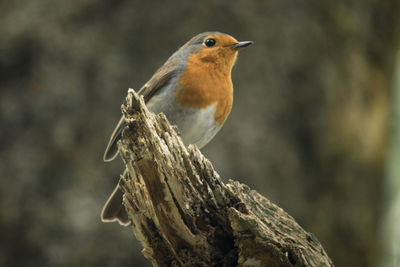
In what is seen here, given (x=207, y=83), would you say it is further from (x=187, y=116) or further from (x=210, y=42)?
(x=210, y=42)

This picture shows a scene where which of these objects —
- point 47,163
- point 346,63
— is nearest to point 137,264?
point 47,163

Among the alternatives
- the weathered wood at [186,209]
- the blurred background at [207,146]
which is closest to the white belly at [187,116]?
the blurred background at [207,146]

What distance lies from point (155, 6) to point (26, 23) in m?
1.19

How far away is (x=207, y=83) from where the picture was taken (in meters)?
3.89

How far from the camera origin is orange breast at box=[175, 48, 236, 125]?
382cm

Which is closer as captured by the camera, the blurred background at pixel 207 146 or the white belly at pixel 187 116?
the white belly at pixel 187 116

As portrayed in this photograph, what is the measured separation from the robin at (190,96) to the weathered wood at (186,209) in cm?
125

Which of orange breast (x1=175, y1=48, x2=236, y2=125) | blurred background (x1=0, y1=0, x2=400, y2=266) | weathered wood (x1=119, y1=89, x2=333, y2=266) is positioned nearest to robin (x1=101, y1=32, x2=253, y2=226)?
orange breast (x1=175, y1=48, x2=236, y2=125)

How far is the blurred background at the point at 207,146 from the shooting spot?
4.60 meters

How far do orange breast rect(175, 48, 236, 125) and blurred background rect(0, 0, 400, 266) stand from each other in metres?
0.86

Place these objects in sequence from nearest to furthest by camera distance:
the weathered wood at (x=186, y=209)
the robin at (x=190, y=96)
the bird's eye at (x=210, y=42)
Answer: the weathered wood at (x=186, y=209), the robin at (x=190, y=96), the bird's eye at (x=210, y=42)

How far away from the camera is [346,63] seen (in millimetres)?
5137

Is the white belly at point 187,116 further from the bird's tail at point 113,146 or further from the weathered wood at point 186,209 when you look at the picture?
the weathered wood at point 186,209

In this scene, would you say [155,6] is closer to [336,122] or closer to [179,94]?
[179,94]
